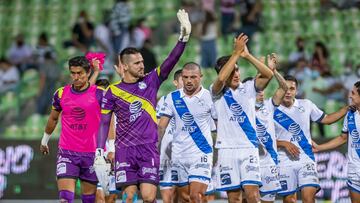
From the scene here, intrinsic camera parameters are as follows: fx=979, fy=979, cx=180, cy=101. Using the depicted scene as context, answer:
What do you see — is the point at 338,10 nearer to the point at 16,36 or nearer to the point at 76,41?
the point at 76,41

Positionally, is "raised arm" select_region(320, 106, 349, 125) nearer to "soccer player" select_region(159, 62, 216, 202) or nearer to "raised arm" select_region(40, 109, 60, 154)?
"soccer player" select_region(159, 62, 216, 202)

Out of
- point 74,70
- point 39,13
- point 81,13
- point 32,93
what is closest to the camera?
point 74,70

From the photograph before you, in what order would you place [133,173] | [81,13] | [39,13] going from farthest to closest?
[39,13] < [81,13] < [133,173]

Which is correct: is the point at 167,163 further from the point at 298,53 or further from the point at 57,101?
the point at 298,53

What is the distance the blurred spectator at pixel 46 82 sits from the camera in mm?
25203

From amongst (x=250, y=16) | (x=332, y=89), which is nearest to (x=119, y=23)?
(x=250, y=16)

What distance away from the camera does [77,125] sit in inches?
594

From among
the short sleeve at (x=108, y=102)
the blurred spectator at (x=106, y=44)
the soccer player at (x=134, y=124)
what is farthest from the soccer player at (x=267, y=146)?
the blurred spectator at (x=106, y=44)

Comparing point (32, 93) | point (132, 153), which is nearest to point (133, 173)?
point (132, 153)

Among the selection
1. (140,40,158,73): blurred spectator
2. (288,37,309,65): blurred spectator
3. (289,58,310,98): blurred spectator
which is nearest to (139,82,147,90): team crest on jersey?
(140,40,158,73): blurred spectator

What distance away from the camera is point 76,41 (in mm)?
27328

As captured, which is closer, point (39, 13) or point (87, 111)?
point (87, 111)

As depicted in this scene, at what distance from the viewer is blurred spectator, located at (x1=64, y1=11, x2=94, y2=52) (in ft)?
89.2

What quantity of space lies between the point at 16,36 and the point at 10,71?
1.97 metres
